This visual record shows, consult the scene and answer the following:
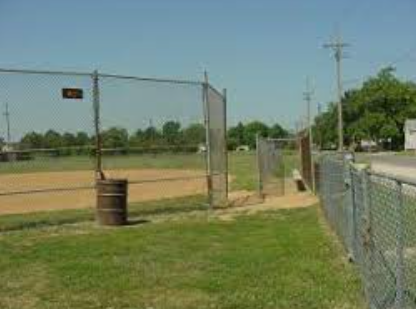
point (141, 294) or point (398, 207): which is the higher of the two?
point (398, 207)

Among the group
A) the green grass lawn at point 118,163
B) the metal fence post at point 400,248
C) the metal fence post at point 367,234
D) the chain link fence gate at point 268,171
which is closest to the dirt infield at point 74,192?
the green grass lawn at point 118,163

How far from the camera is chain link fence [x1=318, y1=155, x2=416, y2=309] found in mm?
5423

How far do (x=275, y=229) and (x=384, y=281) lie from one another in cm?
734

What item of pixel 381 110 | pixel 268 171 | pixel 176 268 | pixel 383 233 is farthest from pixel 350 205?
pixel 381 110

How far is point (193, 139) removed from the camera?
1958cm

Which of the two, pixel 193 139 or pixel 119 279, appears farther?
pixel 193 139

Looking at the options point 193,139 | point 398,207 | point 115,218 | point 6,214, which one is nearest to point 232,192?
point 193,139

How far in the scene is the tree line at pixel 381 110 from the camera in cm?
12438

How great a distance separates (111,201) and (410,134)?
105 m

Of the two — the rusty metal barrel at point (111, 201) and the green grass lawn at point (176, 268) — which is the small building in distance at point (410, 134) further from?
the green grass lawn at point (176, 268)

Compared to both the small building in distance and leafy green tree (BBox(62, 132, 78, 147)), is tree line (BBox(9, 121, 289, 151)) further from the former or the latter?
the small building in distance

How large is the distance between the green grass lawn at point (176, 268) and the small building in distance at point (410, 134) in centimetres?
10080

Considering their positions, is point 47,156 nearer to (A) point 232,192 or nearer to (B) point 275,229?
(B) point 275,229

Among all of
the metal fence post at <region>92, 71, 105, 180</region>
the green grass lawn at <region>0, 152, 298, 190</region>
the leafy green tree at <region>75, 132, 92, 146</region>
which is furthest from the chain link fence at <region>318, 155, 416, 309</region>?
the green grass lawn at <region>0, 152, 298, 190</region>
